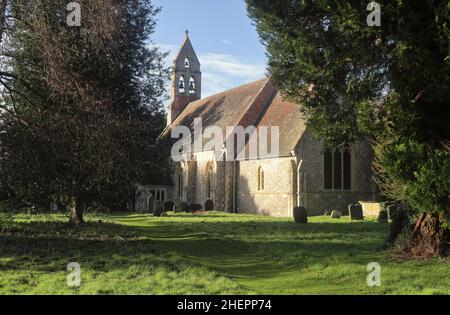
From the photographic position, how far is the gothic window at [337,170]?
2850 cm

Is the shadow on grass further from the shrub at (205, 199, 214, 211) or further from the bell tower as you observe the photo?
the bell tower

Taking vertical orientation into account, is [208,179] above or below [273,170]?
below

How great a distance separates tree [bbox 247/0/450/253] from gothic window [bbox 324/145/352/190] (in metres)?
16.4

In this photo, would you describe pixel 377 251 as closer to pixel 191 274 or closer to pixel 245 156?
pixel 191 274

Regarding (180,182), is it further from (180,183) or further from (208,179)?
(208,179)

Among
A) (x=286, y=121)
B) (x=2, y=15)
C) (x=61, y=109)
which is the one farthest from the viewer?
(x=286, y=121)

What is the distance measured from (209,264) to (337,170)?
Answer: 20258 millimetres

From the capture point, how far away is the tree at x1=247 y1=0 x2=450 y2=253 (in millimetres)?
8453

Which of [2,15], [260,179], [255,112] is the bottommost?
[260,179]

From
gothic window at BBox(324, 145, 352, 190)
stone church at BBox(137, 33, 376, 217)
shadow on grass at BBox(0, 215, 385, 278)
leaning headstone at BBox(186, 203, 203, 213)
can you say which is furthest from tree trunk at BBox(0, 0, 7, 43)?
leaning headstone at BBox(186, 203, 203, 213)

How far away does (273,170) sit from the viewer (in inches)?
1155

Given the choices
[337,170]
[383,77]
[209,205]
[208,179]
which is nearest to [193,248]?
[383,77]
